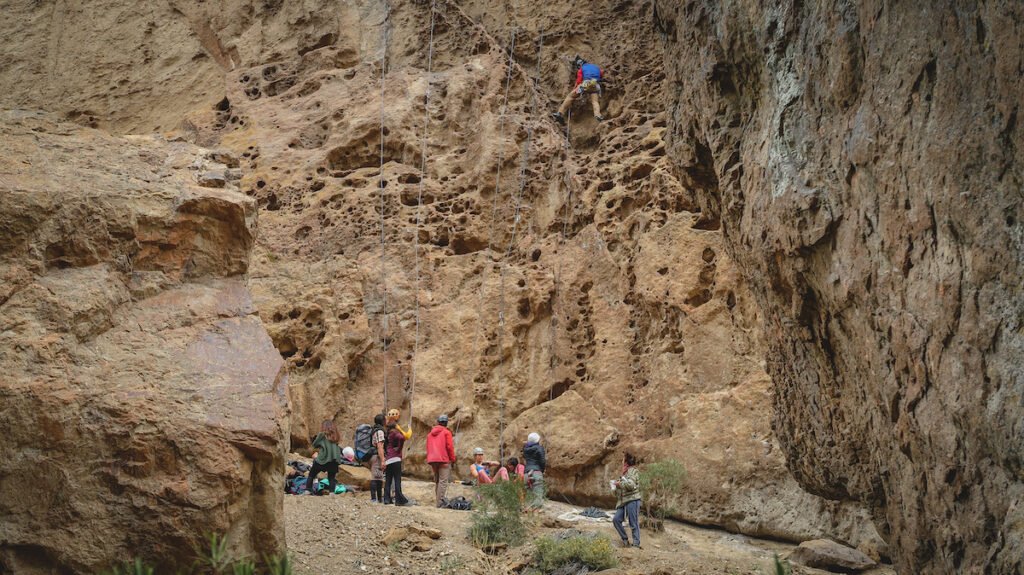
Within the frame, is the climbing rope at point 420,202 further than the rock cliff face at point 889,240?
Yes

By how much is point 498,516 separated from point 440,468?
1.65m

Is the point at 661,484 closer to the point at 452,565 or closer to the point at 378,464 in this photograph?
the point at 378,464

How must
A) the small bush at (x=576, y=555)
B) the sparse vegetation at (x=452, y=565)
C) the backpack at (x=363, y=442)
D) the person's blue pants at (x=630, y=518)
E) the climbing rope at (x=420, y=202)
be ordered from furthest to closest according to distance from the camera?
the climbing rope at (x=420, y=202)
the backpack at (x=363, y=442)
the person's blue pants at (x=630, y=518)
the small bush at (x=576, y=555)
the sparse vegetation at (x=452, y=565)

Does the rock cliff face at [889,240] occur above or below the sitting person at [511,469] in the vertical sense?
above

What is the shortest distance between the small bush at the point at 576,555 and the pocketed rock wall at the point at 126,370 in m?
3.16

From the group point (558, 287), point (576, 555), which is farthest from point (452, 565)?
point (558, 287)

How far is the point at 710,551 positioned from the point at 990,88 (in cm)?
628

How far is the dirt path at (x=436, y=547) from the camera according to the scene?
7453mm

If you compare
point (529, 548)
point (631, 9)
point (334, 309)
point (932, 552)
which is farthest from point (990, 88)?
point (631, 9)

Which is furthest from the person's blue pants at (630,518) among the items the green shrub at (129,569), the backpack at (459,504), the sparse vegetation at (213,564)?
the green shrub at (129,569)

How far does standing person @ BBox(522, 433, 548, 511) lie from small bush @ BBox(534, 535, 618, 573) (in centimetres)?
228

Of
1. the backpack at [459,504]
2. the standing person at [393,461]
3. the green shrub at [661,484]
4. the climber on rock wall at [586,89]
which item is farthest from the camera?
the climber on rock wall at [586,89]

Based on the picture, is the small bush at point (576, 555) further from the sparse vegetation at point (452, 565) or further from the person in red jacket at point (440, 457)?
the person in red jacket at point (440, 457)

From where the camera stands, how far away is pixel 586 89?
1492 centimetres
